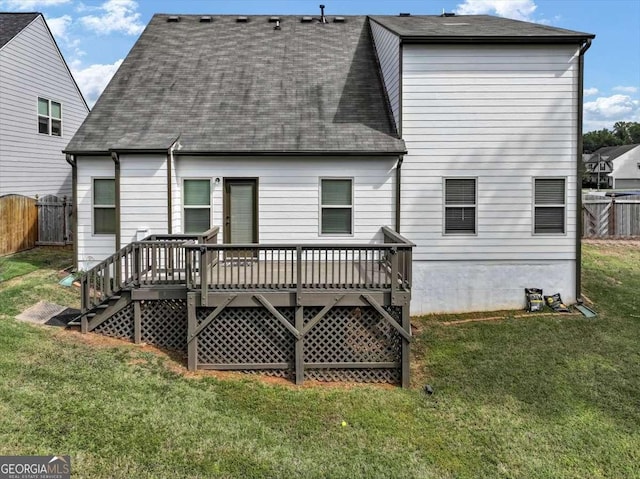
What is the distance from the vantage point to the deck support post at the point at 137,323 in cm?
754

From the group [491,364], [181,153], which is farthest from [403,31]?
[491,364]

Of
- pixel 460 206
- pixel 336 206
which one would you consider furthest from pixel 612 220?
pixel 336 206

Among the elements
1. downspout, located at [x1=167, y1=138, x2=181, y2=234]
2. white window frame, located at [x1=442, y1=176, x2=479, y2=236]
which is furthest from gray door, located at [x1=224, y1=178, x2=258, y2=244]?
white window frame, located at [x1=442, y1=176, x2=479, y2=236]

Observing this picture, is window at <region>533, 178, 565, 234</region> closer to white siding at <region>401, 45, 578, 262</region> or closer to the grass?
white siding at <region>401, 45, 578, 262</region>

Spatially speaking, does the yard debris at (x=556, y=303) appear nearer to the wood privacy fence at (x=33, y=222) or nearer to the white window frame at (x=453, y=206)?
the white window frame at (x=453, y=206)

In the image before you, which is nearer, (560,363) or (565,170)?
(560,363)

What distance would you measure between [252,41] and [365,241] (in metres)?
7.06

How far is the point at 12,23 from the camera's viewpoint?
1474cm

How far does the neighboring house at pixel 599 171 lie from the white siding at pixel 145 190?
5877 cm

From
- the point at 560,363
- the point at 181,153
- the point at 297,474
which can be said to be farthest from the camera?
the point at 181,153

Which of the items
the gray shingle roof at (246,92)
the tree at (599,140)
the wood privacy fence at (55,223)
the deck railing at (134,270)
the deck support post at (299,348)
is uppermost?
the tree at (599,140)

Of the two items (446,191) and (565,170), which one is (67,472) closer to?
(446,191)

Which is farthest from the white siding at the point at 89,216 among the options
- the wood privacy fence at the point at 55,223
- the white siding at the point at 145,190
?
the wood privacy fence at the point at 55,223

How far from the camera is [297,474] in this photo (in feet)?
15.4
